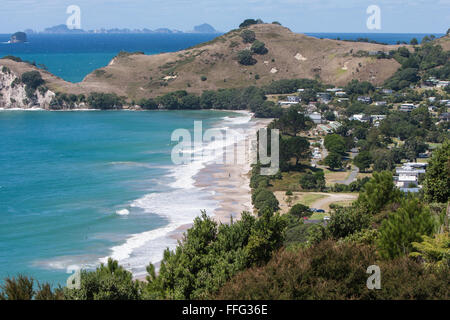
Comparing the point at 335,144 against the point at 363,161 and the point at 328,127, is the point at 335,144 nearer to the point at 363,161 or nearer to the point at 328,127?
the point at 363,161

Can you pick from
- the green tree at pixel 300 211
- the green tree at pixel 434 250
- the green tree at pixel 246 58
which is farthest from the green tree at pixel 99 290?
the green tree at pixel 246 58

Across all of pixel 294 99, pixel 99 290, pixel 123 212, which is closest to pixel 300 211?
pixel 123 212

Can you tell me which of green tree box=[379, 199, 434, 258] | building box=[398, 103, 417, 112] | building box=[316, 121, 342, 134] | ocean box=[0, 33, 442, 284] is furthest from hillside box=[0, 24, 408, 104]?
green tree box=[379, 199, 434, 258]

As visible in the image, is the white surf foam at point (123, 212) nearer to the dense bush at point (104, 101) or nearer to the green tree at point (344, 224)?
the green tree at point (344, 224)

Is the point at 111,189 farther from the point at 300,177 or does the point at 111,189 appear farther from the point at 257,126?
the point at 257,126
